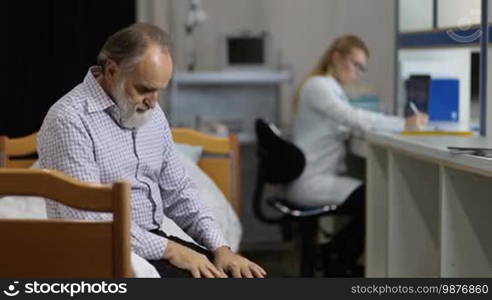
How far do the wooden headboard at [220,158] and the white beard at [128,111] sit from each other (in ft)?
4.97

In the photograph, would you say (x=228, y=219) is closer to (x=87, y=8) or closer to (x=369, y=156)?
(x=369, y=156)

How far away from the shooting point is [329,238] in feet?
14.1

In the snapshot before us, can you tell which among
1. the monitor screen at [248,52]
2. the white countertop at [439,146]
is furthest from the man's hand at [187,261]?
the monitor screen at [248,52]

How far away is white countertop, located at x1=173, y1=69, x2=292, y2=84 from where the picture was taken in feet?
15.4

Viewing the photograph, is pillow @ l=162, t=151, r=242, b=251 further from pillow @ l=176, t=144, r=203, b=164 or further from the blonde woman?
the blonde woman

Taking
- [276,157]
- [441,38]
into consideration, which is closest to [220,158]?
[276,157]

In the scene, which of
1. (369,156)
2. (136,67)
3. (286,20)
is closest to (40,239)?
(136,67)

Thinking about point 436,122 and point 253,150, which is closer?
point 436,122

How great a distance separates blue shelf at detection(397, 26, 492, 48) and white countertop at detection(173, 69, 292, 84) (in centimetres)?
86

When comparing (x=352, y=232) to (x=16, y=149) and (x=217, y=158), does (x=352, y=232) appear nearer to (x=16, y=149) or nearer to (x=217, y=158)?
(x=217, y=158)

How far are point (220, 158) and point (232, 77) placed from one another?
1.10m

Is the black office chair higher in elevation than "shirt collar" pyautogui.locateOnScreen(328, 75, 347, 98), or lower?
lower

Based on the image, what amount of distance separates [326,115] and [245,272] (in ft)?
5.95

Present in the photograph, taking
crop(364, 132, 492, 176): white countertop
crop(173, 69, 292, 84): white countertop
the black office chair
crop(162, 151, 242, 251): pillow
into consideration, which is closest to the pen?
crop(364, 132, 492, 176): white countertop
